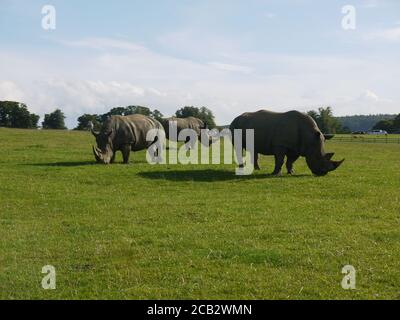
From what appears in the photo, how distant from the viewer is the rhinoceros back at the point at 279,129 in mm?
22156

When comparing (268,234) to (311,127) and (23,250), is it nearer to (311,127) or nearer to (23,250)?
(23,250)

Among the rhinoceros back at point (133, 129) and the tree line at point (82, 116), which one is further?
the tree line at point (82, 116)

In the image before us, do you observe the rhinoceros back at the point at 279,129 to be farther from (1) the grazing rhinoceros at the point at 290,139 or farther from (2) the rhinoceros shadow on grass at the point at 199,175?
(2) the rhinoceros shadow on grass at the point at 199,175

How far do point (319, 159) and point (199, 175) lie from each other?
16.4 feet

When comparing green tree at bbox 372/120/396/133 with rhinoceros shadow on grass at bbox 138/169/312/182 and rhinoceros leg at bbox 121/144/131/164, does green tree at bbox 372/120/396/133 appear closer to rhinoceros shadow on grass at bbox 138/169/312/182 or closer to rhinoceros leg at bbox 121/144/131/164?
rhinoceros leg at bbox 121/144/131/164

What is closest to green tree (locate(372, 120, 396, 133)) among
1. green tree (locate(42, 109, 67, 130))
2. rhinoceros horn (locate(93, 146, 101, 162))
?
green tree (locate(42, 109, 67, 130))

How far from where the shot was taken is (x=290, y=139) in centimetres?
2216

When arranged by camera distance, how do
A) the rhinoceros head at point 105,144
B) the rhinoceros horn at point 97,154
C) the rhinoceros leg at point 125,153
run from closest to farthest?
the rhinoceros horn at point 97,154, the rhinoceros head at point 105,144, the rhinoceros leg at point 125,153

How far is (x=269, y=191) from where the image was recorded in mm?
17719

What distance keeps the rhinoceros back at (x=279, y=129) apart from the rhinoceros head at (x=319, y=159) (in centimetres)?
32

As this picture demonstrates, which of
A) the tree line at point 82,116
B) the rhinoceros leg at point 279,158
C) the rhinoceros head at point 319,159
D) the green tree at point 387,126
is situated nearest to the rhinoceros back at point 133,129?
the rhinoceros leg at point 279,158

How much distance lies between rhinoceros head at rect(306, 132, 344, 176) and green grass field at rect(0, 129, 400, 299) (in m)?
1.11

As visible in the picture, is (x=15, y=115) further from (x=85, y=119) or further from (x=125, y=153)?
(x=125, y=153)

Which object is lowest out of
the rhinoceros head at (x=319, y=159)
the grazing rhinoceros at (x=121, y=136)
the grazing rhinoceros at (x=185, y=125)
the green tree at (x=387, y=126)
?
the rhinoceros head at (x=319, y=159)
